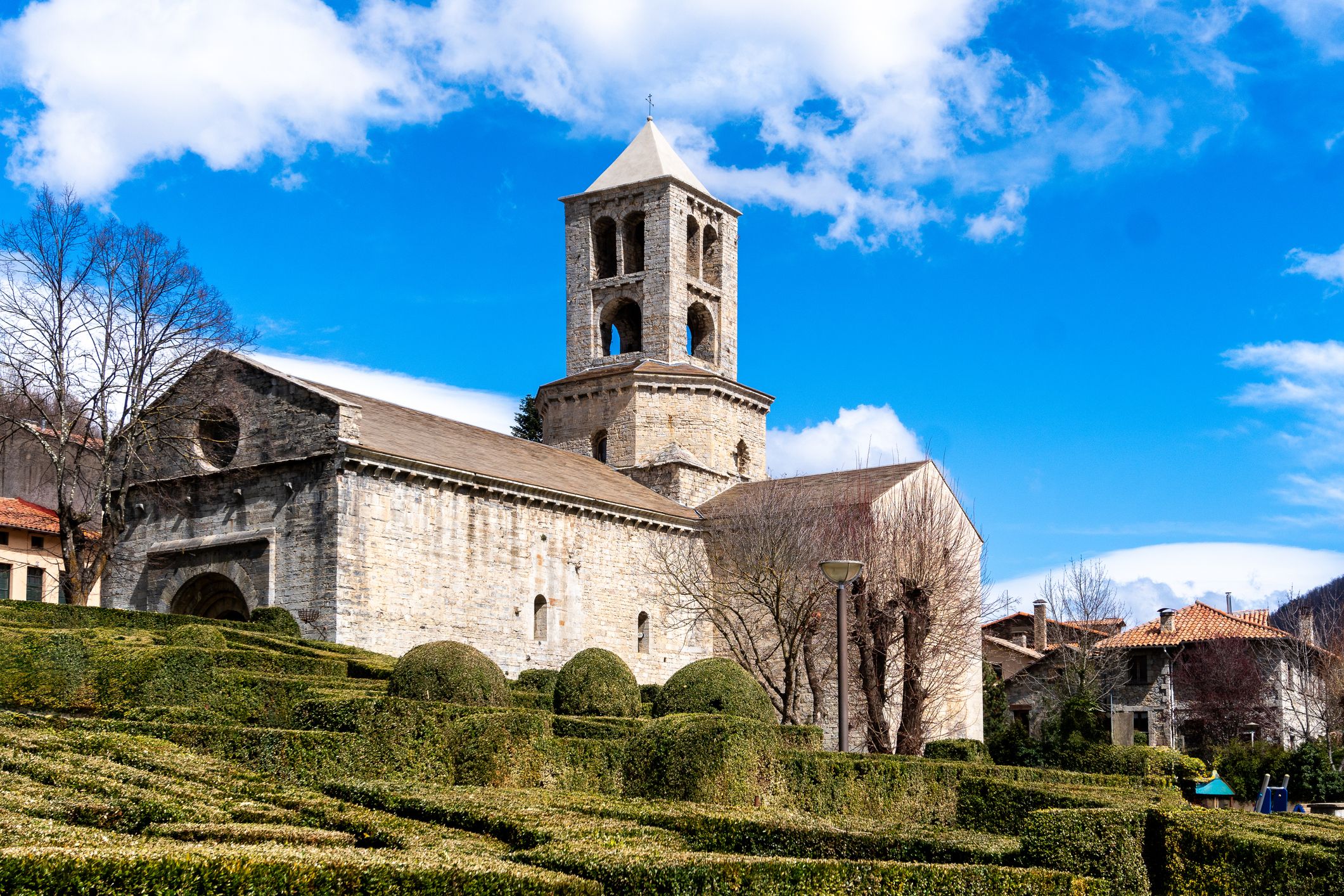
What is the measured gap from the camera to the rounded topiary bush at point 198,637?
19.0m

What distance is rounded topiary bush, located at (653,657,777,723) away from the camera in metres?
19.2

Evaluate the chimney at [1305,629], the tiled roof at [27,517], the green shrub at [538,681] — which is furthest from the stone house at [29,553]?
the chimney at [1305,629]

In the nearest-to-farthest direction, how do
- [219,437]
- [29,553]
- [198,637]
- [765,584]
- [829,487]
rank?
[198,637] < [219,437] < [765,584] < [829,487] < [29,553]

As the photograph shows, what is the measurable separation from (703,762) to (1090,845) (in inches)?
182

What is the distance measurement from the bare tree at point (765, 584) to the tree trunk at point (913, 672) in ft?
6.82

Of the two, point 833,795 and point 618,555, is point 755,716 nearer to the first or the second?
point 833,795

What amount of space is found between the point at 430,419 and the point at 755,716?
14.7 metres

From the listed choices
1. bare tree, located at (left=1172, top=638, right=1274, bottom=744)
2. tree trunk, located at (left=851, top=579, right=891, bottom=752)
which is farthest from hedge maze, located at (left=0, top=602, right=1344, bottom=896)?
bare tree, located at (left=1172, top=638, right=1274, bottom=744)

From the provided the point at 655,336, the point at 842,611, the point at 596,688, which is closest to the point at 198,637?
the point at 596,688

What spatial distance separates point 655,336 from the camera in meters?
37.4

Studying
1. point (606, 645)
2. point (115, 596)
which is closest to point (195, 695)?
point (115, 596)

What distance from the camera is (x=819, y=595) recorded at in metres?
28.5

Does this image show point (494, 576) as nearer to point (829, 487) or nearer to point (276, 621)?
point (276, 621)

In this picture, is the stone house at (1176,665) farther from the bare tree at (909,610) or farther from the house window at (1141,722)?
the bare tree at (909,610)
